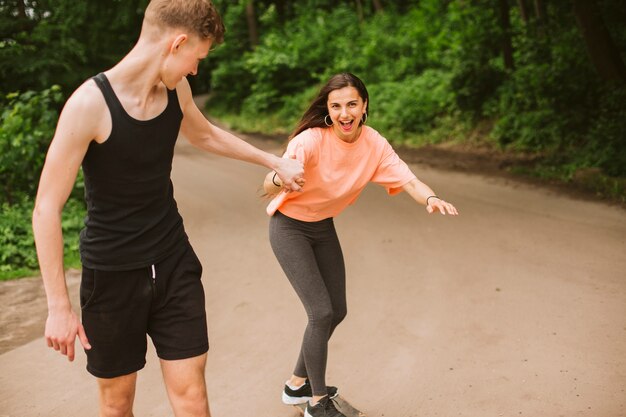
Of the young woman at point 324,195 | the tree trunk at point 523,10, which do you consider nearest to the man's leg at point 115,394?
the young woman at point 324,195

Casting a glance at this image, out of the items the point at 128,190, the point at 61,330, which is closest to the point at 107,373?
the point at 61,330

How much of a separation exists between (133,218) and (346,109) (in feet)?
5.05

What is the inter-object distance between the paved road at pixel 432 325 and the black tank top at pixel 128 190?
6.24 feet

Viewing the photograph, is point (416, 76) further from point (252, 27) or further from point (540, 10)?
point (252, 27)

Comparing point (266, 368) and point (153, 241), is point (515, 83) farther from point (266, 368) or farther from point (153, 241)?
point (153, 241)

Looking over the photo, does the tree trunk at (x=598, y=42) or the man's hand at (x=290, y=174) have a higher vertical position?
the tree trunk at (x=598, y=42)

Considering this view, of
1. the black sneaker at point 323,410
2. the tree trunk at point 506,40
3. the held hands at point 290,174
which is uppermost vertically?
the tree trunk at point 506,40

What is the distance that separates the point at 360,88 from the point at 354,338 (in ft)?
7.55

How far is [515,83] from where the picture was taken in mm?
15312

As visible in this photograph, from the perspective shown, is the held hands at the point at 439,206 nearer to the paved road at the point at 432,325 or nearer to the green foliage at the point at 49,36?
the paved road at the point at 432,325

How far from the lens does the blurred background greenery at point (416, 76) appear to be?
9.56 metres

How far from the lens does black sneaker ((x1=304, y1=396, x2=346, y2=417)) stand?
3928 mm

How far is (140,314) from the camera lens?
288 cm

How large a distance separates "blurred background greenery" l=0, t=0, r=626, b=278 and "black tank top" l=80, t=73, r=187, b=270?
5320 millimetres
